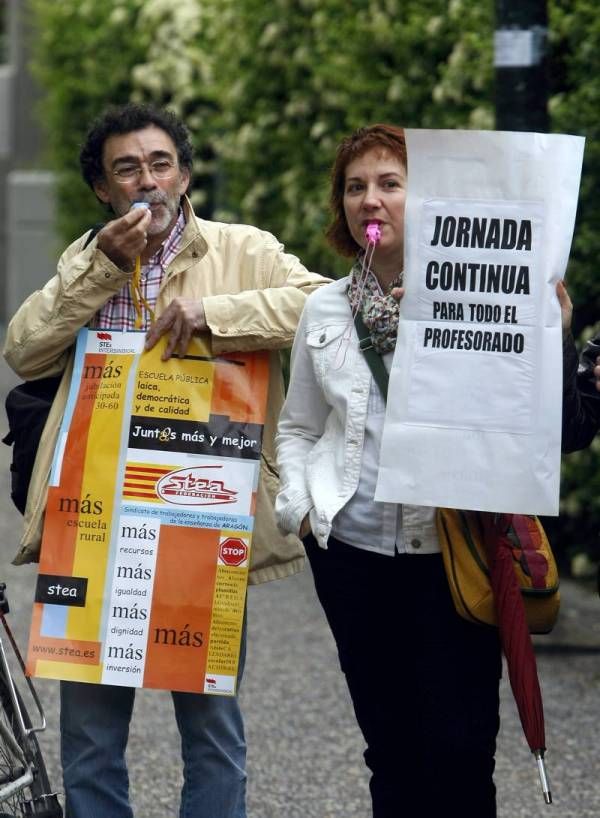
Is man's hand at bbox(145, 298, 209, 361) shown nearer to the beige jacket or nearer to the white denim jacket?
the beige jacket

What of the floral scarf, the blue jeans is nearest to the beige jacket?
the floral scarf

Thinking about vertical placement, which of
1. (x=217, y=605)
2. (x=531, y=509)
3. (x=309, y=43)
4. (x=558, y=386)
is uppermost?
(x=309, y=43)

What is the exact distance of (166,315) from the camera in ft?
11.5

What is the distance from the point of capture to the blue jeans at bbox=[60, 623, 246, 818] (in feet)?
11.8

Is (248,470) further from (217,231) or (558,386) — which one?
(558,386)

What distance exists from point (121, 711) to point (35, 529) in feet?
1.53

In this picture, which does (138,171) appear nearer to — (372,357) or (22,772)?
(372,357)

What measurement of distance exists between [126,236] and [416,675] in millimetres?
1132

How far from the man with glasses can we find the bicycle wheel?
0.52 feet

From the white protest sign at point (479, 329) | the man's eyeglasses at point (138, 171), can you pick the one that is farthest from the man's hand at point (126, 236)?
the white protest sign at point (479, 329)

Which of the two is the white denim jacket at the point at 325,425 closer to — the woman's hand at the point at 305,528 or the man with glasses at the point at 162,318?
the woman's hand at the point at 305,528

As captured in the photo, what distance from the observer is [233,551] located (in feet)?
11.7

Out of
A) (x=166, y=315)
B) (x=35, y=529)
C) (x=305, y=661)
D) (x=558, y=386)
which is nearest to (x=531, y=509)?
(x=558, y=386)

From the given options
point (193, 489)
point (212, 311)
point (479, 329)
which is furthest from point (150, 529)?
point (479, 329)
